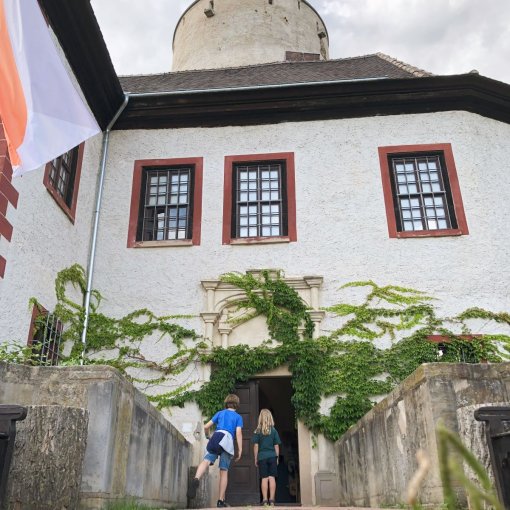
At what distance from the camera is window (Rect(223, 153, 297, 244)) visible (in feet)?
38.5

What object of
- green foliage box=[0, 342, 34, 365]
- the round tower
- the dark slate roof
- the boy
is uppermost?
the round tower

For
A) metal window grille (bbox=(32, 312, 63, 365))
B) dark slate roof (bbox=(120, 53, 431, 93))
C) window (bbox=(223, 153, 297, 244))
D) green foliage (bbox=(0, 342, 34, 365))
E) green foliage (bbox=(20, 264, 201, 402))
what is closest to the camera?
green foliage (bbox=(0, 342, 34, 365))

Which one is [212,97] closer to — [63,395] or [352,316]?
[352,316]

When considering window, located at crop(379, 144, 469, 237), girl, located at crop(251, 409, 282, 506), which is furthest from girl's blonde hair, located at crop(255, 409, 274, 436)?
window, located at crop(379, 144, 469, 237)

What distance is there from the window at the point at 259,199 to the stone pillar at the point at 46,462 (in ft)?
25.5

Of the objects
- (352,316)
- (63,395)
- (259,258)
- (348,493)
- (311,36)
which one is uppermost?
(311,36)

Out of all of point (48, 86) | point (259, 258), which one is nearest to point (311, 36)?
point (259, 258)

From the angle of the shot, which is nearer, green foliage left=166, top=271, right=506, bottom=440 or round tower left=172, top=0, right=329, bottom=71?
green foliage left=166, top=271, right=506, bottom=440

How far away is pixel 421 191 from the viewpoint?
1190cm

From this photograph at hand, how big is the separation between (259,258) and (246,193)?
5.35 feet

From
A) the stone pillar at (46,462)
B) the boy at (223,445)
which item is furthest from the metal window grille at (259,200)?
the stone pillar at (46,462)

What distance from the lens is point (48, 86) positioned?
7.73m

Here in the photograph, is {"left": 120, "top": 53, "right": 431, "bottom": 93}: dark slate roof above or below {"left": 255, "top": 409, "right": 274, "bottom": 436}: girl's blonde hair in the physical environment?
above

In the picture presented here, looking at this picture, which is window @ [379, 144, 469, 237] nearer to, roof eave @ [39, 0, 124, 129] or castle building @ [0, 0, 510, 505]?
castle building @ [0, 0, 510, 505]
